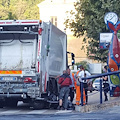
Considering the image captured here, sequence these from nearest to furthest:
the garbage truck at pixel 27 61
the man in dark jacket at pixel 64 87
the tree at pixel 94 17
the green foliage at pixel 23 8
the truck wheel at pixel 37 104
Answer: the garbage truck at pixel 27 61 → the man in dark jacket at pixel 64 87 → the truck wheel at pixel 37 104 → the tree at pixel 94 17 → the green foliage at pixel 23 8

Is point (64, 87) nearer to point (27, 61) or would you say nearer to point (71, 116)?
point (27, 61)

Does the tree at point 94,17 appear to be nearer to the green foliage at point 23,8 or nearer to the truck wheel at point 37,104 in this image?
the truck wheel at point 37,104

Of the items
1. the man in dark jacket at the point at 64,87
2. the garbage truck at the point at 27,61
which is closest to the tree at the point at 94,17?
the garbage truck at the point at 27,61

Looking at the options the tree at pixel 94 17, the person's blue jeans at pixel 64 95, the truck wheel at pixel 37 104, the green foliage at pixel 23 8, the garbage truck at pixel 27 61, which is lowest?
the truck wheel at pixel 37 104

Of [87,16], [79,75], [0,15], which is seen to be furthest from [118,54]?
[0,15]

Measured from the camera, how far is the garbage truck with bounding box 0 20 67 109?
1575 centimetres

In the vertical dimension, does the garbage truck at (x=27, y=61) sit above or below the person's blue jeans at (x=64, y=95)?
above

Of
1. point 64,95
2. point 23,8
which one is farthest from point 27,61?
point 23,8

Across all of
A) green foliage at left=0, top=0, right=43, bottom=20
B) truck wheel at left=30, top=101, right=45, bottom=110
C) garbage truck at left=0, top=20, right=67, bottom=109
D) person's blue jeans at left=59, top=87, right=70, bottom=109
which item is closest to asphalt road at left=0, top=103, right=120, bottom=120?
garbage truck at left=0, top=20, right=67, bottom=109

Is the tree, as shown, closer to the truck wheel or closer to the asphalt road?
the truck wheel

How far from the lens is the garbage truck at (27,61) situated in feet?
51.7

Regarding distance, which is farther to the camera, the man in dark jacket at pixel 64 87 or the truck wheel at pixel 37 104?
the truck wheel at pixel 37 104

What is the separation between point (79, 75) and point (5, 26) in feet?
11.9

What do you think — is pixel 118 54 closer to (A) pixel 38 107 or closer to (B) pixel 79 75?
(B) pixel 79 75
